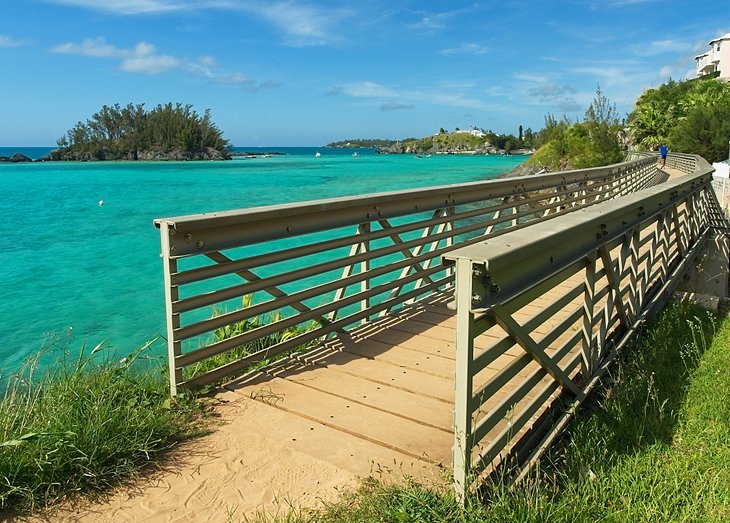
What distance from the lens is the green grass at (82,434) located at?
2668mm

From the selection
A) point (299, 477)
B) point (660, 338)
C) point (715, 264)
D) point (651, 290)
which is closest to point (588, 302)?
point (299, 477)

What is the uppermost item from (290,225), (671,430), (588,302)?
(290,225)

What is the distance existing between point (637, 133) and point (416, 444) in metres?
66.0

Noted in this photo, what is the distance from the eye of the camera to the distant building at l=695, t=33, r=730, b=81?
93750 millimetres

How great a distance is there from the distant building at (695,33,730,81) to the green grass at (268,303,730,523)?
4081 inches

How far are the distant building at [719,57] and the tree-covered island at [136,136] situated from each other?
11351cm

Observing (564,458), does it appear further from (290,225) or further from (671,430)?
(290,225)

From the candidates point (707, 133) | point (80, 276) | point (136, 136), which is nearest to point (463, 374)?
point (80, 276)

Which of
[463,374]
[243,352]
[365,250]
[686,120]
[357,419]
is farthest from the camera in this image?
[686,120]

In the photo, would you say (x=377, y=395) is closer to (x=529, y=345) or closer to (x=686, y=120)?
(x=529, y=345)

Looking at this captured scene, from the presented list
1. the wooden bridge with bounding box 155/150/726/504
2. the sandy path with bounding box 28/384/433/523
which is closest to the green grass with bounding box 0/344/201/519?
the sandy path with bounding box 28/384/433/523

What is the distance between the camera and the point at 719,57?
96.1m

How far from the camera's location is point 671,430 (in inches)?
145

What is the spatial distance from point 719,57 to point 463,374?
115489 mm
